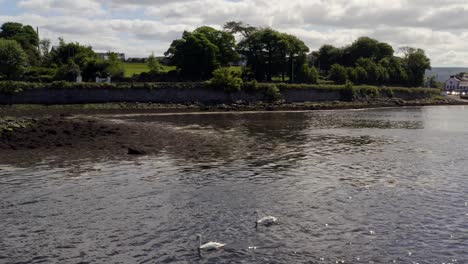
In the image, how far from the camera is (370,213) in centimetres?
2120

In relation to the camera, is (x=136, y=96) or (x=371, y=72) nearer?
(x=136, y=96)

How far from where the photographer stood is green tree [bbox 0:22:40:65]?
104 metres

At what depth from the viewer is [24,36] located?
109625 mm

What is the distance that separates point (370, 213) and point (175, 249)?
8991mm

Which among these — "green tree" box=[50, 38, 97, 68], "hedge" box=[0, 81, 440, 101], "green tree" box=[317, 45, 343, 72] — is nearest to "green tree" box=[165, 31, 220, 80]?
"hedge" box=[0, 81, 440, 101]

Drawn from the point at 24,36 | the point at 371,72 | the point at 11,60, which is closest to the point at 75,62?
the point at 11,60

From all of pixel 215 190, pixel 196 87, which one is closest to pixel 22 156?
pixel 215 190

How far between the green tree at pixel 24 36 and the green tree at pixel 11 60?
50.2 feet

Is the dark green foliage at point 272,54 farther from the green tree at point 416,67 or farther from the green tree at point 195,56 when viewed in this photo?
the green tree at point 416,67

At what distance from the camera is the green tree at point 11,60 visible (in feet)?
271

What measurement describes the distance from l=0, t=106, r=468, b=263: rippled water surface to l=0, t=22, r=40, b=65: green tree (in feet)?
254

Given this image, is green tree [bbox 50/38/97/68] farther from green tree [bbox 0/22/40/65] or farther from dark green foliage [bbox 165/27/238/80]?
dark green foliage [bbox 165/27/238/80]

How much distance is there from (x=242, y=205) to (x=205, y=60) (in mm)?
74022

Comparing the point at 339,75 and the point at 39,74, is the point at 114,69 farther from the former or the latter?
the point at 339,75
